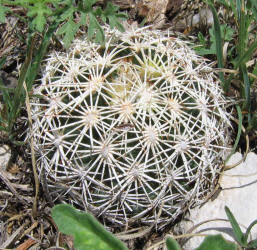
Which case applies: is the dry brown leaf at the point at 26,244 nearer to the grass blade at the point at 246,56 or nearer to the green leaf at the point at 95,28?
the green leaf at the point at 95,28

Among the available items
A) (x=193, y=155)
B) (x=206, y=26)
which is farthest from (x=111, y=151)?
(x=206, y=26)

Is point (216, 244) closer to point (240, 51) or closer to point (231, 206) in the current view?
point (231, 206)

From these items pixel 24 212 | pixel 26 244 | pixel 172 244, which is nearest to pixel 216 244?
pixel 172 244

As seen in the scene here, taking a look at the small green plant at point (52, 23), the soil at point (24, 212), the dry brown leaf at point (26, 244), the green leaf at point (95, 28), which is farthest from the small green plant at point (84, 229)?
the green leaf at point (95, 28)

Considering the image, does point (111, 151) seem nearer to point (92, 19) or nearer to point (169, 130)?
point (169, 130)

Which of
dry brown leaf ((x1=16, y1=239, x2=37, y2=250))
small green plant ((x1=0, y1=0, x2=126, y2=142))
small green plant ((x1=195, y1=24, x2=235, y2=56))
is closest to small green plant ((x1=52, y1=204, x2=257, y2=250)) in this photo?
dry brown leaf ((x1=16, y1=239, x2=37, y2=250))

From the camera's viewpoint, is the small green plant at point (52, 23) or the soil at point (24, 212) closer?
the small green plant at point (52, 23)
